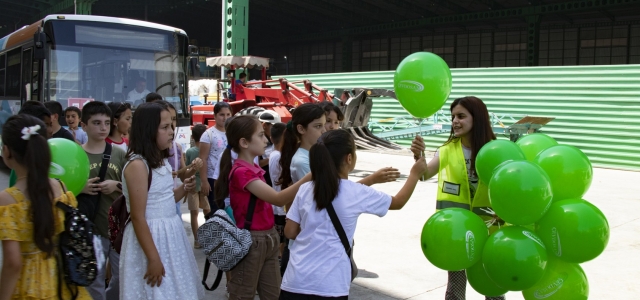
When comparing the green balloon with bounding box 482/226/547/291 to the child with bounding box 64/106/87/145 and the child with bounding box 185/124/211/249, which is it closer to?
the child with bounding box 185/124/211/249

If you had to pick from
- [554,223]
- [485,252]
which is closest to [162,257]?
[485,252]

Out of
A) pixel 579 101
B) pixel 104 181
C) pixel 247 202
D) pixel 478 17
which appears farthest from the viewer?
pixel 478 17

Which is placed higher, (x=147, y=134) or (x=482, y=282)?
(x=147, y=134)

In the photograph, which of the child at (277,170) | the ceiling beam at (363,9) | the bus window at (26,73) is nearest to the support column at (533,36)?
the ceiling beam at (363,9)

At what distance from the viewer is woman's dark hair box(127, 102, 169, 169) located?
10.1 ft

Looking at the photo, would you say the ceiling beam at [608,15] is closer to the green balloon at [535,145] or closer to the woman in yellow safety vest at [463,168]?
the green balloon at [535,145]

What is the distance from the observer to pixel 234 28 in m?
21.0

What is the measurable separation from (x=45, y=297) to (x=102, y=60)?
7585 mm

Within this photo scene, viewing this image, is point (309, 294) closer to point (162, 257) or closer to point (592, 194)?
point (162, 257)

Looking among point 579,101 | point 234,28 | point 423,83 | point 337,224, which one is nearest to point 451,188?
point 423,83

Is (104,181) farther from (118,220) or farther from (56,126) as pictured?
(56,126)

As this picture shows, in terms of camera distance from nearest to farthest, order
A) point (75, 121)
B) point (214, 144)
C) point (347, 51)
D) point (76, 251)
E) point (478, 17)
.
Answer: point (76, 251)
point (214, 144)
point (75, 121)
point (478, 17)
point (347, 51)

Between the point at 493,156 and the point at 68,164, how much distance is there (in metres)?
2.27

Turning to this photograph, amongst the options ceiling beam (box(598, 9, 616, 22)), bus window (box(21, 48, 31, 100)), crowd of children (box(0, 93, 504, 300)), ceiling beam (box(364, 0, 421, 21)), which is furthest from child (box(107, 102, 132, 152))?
ceiling beam (box(598, 9, 616, 22))
